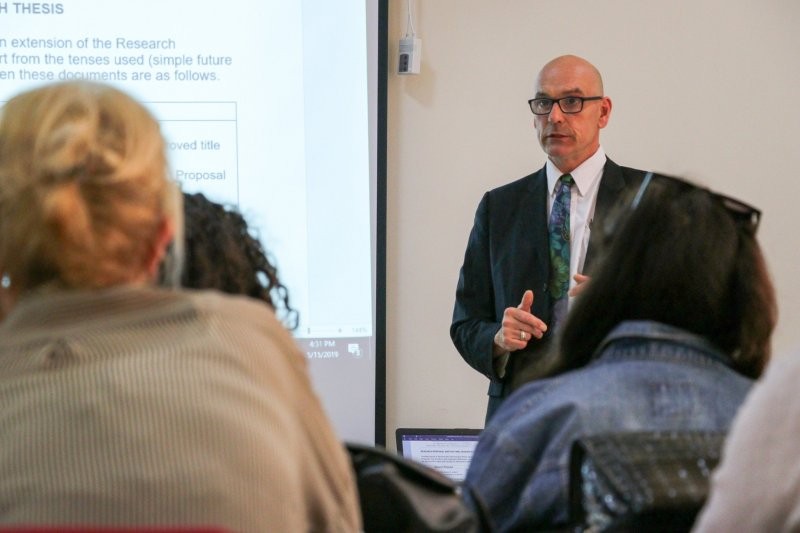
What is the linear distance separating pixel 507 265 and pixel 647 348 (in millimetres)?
1636

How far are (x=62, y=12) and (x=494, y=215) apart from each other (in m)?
1.62

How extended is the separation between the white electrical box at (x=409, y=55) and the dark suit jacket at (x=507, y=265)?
2.47 feet

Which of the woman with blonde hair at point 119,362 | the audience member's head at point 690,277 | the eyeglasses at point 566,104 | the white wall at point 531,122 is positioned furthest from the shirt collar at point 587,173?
the woman with blonde hair at point 119,362

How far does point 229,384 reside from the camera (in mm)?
1043

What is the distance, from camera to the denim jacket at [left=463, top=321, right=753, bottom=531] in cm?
139

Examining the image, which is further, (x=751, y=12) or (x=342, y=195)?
(x=751, y=12)

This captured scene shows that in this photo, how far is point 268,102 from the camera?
3.57 metres

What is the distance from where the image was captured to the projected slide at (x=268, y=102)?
350 centimetres

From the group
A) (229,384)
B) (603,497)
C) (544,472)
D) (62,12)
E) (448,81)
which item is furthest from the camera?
(448,81)

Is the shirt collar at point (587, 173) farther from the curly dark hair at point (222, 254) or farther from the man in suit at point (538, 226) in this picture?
the curly dark hair at point (222, 254)

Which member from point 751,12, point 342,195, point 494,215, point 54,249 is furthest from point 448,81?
point 54,249

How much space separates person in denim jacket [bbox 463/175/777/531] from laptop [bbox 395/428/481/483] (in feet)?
6.77

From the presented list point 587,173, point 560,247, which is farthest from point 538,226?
point 587,173

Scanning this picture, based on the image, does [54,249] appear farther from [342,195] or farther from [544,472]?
[342,195]
